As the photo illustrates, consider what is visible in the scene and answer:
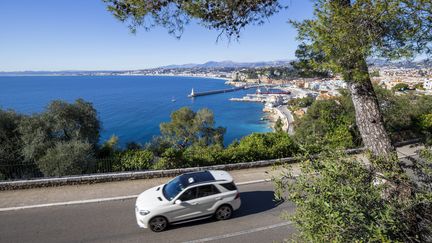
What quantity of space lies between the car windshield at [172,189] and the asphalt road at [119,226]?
855 mm

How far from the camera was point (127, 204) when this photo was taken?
8914mm

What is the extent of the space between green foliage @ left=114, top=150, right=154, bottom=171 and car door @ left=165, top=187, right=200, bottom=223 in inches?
186

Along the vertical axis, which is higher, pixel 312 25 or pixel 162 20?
pixel 162 20

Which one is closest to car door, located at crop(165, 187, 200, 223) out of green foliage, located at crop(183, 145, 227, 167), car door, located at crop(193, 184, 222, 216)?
car door, located at crop(193, 184, 222, 216)

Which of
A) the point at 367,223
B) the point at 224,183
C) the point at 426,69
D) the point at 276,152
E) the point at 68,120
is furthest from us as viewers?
the point at 68,120

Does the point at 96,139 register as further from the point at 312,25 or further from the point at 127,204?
the point at 312,25

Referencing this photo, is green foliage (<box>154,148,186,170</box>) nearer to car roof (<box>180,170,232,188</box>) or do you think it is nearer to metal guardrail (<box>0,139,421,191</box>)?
metal guardrail (<box>0,139,421,191</box>)

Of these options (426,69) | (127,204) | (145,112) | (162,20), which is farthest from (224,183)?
(145,112)

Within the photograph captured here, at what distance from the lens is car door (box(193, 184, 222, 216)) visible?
7.67 metres

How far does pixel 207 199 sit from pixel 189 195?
515mm

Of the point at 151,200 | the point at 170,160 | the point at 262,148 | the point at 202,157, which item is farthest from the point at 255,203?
the point at 262,148

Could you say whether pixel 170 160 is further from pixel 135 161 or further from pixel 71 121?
pixel 71 121

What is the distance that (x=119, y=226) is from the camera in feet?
24.9

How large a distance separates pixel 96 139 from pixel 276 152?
1159cm
